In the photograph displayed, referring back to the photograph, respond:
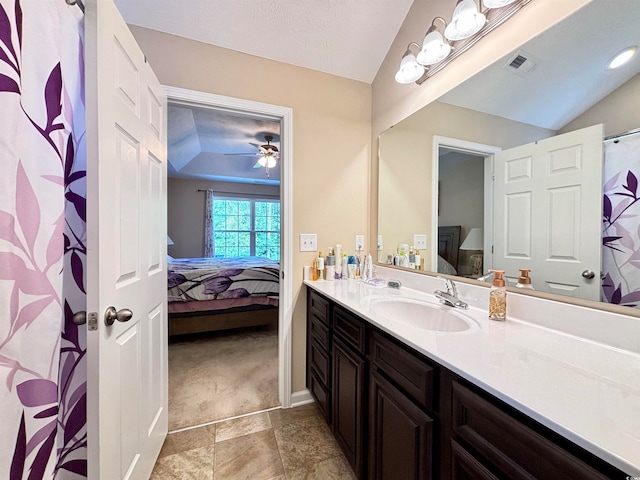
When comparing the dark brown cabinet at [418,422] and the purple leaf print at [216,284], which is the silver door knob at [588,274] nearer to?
the dark brown cabinet at [418,422]

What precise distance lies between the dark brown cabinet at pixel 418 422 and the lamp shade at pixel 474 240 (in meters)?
0.66

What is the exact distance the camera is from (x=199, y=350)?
8.54ft

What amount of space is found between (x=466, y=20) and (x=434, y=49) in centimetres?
18

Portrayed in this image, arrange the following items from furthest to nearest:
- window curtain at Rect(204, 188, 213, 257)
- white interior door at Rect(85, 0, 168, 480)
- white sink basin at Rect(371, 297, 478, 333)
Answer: window curtain at Rect(204, 188, 213, 257)
white sink basin at Rect(371, 297, 478, 333)
white interior door at Rect(85, 0, 168, 480)

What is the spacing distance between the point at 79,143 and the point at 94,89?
0.21 meters

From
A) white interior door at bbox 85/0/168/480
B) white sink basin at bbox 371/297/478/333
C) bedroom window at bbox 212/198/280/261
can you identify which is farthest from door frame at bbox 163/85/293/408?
bedroom window at bbox 212/198/280/261

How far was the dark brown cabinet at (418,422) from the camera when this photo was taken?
492mm

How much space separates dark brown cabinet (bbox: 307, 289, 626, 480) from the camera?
1.61 ft

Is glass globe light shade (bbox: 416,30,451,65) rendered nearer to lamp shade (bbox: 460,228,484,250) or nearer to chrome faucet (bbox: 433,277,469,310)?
lamp shade (bbox: 460,228,484,250)

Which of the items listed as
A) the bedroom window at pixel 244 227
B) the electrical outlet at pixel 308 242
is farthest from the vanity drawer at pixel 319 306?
the bedroom window at pixel 244 227

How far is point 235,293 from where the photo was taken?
289 cm

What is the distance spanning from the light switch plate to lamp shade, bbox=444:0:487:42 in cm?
98

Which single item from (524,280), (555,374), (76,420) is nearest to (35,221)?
(76,420)

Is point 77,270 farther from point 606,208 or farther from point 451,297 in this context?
point 606,208
